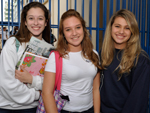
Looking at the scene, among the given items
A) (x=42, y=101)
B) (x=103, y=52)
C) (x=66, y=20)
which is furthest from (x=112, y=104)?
(x=66, y=20)

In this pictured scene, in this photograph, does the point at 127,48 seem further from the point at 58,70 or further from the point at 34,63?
the point at 34,63

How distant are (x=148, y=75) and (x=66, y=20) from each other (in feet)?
3.14

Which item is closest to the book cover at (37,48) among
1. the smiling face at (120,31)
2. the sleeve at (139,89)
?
the smiling face at (120,31)

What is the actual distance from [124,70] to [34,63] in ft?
2.95

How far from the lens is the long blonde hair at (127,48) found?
1.52m

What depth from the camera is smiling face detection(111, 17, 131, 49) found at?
5.40 ft

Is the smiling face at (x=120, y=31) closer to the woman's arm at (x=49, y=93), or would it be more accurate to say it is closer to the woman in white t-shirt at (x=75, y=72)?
the woman in white t-shirt at (x=75, y=72)

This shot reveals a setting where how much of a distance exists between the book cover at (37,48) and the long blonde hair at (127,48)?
1.99 feet

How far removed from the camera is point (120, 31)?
1648mm

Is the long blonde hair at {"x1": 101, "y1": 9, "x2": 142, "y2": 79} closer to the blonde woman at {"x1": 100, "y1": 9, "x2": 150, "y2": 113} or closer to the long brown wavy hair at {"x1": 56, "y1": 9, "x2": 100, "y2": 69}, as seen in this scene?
the blonde woman at {"x1": 100, "y1": 9, "x2": 150, "y2": 113}

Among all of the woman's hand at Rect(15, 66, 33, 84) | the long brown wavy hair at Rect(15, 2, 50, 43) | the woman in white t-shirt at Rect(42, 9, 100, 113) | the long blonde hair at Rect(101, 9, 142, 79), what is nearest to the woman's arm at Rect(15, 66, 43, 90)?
the woman's hand at Rect(15, 66, 33, 84)

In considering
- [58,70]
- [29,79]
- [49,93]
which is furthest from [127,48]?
[29,79]

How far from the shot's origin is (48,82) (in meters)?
1.40

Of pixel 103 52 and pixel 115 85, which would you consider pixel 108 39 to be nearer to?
pixel 103 52
